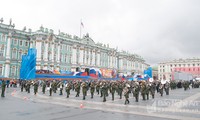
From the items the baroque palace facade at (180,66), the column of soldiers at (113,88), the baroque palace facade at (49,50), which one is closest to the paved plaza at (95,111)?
the column of soldiers at (113,88)

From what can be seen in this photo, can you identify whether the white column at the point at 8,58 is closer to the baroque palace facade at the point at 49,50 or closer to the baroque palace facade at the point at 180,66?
the baroque palace facade at the point at 49,50

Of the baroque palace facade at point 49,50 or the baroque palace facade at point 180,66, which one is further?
the baroque palace facade at point 180,66

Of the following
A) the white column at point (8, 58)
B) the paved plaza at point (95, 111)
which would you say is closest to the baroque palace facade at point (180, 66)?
the white column at point (8, 58)

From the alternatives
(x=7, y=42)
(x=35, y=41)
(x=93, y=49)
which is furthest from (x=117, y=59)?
(x=7, y=42)

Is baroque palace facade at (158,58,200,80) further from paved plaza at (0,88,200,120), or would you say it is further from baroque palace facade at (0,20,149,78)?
paved plaza at (0,88,200,120)

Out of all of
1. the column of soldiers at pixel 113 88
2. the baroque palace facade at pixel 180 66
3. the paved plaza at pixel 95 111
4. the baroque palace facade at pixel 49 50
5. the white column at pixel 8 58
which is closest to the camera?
the paved plaza at pixel 95 111

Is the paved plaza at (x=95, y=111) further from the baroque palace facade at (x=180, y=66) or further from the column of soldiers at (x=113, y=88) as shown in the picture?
the baroque palace facade at (x=180, y=66)

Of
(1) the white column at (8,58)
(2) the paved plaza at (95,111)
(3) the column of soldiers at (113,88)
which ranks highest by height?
(1) the white column at (8,58)

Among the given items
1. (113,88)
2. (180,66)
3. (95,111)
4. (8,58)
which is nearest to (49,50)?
(8,58)

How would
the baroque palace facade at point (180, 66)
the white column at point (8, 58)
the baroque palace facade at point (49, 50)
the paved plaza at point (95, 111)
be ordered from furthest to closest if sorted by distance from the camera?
the baroque palace facade at point (180, 66), the baroque palace facade at point (49, 50), the white column at point (8, 58), the paved plaza at point (95, 111)

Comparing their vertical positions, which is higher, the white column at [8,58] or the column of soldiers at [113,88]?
the white column at [8,58]

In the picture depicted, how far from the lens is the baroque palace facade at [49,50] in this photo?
163 ft

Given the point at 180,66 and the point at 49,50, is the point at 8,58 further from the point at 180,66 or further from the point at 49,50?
the point at 180,66

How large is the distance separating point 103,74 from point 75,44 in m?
17.1
